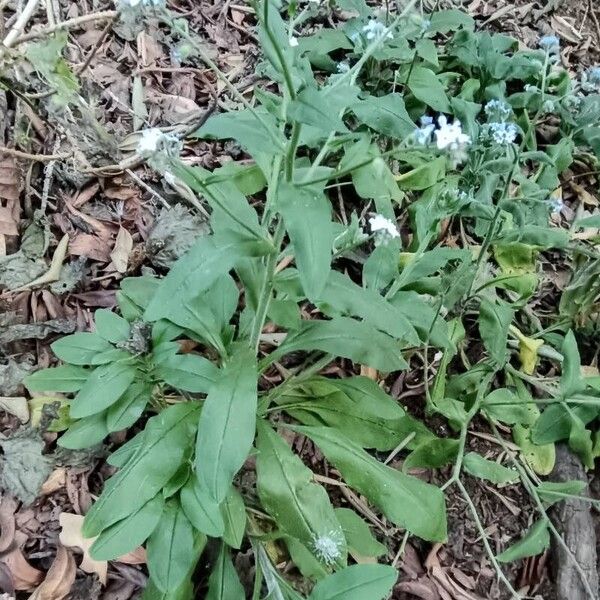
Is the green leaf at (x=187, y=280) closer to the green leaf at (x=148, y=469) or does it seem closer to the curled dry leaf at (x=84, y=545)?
the green leaf at (x=148, y=469)

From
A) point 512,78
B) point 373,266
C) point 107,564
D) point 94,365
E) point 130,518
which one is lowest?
point 107,564

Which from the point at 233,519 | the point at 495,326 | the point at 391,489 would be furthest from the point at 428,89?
the point at 233,519

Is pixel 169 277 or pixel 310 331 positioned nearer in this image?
pixel 169 277

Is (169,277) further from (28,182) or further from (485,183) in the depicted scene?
(485,183)

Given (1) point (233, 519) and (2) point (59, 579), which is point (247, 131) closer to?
(1) point (233, 519)

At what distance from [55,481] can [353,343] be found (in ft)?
3.26

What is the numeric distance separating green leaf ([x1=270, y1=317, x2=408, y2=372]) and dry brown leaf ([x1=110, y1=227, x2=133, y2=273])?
0.75 metres

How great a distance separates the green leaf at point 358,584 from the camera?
175cm

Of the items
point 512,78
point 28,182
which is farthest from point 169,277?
point 512,78

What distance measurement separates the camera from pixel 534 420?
8.27 feet

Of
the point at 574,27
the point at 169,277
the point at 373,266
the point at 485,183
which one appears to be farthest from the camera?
the point at 574,27

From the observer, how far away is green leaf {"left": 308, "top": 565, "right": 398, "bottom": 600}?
1.75 meters

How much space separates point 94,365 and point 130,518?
1.63 ft

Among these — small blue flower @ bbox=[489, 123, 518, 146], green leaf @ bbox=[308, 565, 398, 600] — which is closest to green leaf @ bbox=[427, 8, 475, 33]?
small blue flower @ bbox=[489, 123, 518, 146]
